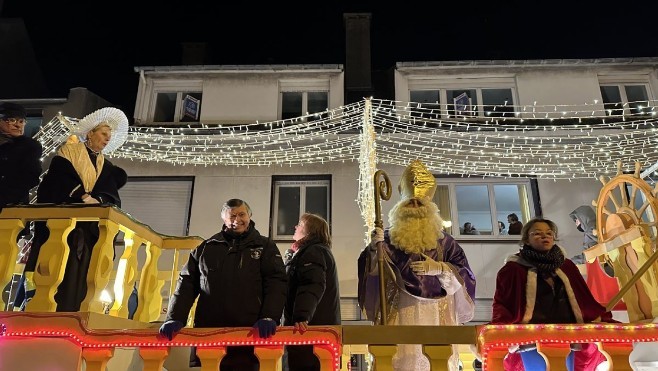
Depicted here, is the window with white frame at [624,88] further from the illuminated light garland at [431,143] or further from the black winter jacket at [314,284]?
the black winter jacket at [314,284]

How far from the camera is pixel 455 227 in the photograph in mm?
9164

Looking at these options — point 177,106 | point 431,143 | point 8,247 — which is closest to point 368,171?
point 431,143

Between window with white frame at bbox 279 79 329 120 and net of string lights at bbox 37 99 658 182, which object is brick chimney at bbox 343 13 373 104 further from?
net of string lights at bbox 37 99 658 182

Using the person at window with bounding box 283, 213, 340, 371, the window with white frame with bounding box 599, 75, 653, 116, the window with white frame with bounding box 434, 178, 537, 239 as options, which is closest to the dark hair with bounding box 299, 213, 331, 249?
the person at window with bounding box 283, 213, 340, 371

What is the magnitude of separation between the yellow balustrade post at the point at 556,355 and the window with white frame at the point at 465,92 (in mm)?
8127

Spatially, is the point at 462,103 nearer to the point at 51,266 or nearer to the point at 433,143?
the point at 433,143

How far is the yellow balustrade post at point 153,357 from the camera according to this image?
250 centimetres

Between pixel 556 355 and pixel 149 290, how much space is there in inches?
129

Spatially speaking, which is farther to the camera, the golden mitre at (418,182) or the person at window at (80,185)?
the golden mitre at (418,182)

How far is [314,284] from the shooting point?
9.97ft

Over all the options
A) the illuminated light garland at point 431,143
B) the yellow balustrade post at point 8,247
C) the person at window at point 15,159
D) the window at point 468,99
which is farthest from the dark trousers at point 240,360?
the window at point 468,99

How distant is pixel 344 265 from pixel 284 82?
167 inches

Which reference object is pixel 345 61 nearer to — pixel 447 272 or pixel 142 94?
pixel 142 94

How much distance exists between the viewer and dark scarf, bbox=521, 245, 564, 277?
302cm
